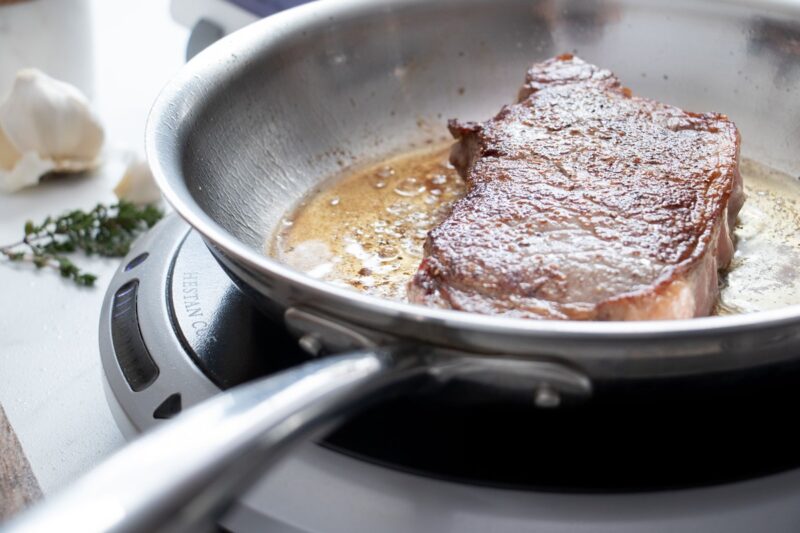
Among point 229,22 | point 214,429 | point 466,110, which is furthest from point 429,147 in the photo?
point 214,429

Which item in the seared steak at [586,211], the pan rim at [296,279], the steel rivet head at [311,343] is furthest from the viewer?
the seared steak at [586,211]

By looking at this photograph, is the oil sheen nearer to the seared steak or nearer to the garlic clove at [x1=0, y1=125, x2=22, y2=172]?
the seared steak

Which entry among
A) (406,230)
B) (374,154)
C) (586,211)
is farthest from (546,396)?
(374,154)

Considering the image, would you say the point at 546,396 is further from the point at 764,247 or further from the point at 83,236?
the point at 83,236

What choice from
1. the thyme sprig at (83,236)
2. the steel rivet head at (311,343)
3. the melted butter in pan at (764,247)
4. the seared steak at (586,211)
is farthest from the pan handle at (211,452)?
the thyme sprig at (83,236)

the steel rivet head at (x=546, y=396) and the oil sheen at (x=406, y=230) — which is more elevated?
the steel rivet head at (x=546, y=396)

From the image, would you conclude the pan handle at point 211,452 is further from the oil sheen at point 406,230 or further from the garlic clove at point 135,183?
the garlic clove at point 135,183

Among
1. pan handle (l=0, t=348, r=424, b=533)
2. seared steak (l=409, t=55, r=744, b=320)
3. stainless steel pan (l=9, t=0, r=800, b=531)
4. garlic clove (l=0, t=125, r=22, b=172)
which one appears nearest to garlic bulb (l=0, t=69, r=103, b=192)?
garlic clove (l=0, t=125, r=22, b=172)
